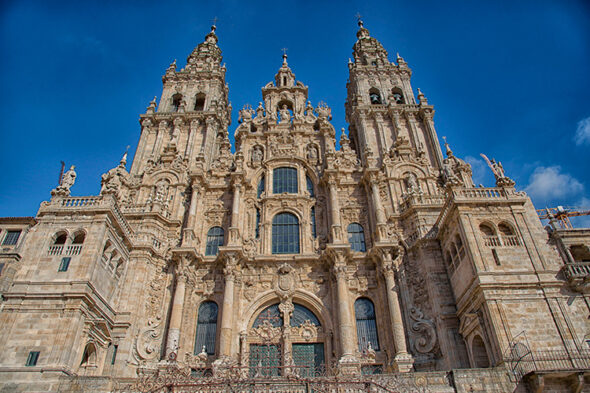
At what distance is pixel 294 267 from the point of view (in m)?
23.7

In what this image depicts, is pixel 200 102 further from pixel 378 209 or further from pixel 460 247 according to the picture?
pixel 460 247

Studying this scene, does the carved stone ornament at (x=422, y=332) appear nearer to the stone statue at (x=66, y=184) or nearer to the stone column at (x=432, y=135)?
the stone column at (x=432, y=135)

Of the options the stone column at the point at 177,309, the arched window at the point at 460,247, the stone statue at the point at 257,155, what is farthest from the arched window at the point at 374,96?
the stone column at the point at 177,309

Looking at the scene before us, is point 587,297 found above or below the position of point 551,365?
above

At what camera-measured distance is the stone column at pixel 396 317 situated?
18938mm

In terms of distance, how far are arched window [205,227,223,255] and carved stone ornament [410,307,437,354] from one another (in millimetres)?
11289

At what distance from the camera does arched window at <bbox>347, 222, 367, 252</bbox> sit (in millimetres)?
24625

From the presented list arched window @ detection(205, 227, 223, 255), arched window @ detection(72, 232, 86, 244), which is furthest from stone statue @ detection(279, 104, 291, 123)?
arched window @ detection(72, 232, 86, 244)

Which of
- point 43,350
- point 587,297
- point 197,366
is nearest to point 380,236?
point 587,297

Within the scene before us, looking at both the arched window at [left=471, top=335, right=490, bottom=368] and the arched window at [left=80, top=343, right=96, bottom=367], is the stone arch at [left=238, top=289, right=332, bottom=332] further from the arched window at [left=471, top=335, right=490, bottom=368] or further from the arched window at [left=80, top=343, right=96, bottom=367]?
the arched window at [left=471, top=335, right=490, bottom=368]

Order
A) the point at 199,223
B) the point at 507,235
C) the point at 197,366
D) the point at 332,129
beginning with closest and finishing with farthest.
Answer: the point at 507,235
the point at 197,366
the point at 199,223
the point at 332,129

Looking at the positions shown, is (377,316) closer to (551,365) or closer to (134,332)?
(551,365)

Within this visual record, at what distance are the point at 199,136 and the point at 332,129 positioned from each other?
927 cm

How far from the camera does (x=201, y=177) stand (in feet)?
86.4
